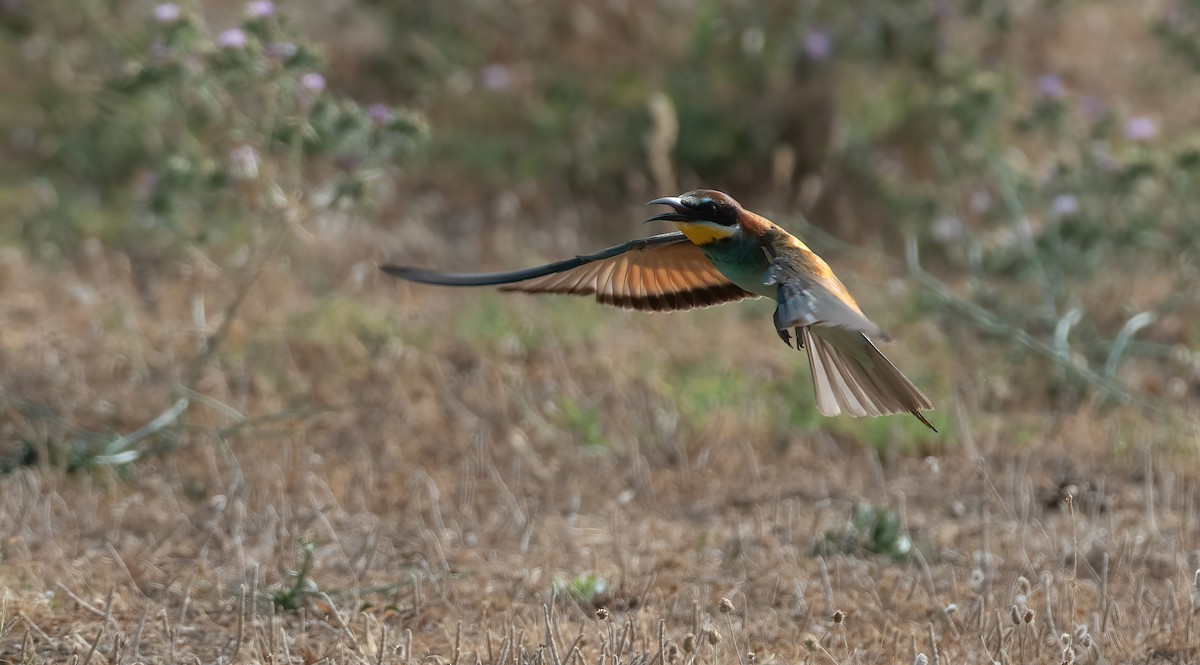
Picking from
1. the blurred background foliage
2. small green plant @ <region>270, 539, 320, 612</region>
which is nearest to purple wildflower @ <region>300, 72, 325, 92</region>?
the blurred background foliage

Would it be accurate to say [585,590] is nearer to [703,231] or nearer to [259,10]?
[703,231]

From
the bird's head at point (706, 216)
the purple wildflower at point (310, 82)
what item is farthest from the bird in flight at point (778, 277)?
the purple wildflower at point (310, 82)

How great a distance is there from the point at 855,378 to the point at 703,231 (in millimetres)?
460

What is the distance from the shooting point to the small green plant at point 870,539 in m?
4.09

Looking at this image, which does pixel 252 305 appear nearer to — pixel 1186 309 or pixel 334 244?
pixel 334 244

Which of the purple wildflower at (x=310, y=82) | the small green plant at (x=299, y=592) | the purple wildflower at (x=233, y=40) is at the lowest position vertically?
the small green plant at (x=299, y=592)

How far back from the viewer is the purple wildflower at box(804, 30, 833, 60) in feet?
24.2

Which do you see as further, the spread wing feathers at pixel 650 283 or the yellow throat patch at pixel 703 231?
the spread wing feathers at pixel 650 283

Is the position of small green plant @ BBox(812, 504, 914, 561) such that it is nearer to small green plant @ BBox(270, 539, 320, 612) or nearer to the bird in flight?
the bird in flight

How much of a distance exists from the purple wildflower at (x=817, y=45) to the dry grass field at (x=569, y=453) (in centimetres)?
59

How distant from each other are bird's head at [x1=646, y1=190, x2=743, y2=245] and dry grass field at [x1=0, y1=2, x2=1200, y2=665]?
2.72 feet

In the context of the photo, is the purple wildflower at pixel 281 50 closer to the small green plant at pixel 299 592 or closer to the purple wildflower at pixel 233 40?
the purple wildflower at pixel 233 40

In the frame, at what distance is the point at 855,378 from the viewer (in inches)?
131

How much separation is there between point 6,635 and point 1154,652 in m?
2.43
